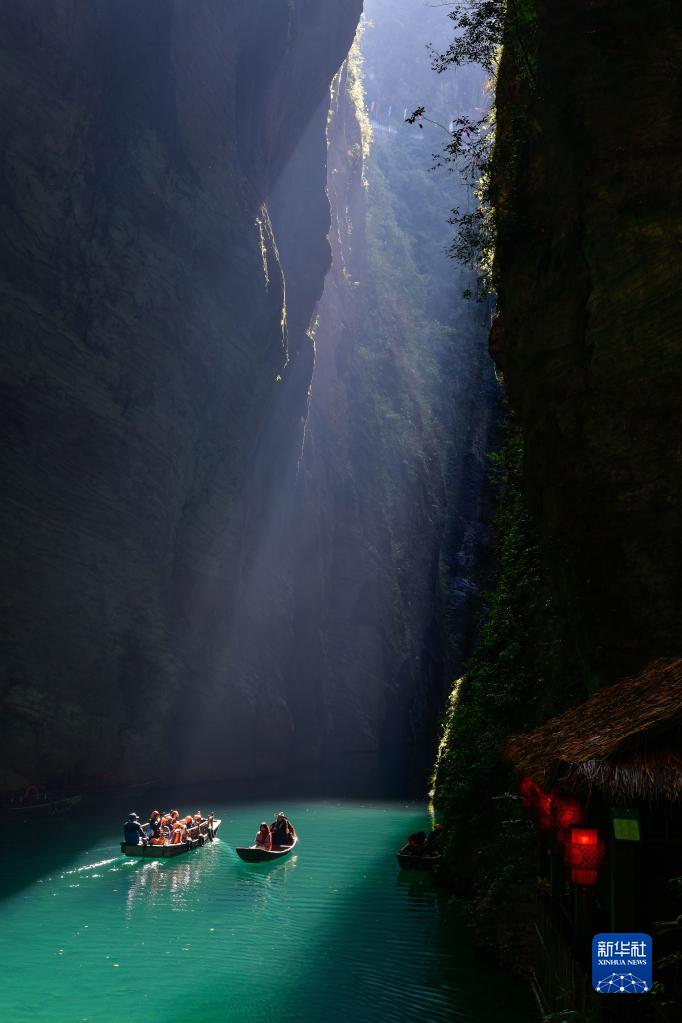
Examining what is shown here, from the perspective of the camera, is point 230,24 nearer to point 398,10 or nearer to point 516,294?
point 516,294

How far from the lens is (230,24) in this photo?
43.2 metres

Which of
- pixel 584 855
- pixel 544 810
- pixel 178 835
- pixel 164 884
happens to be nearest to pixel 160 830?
pixel 178 835

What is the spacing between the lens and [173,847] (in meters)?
23.8

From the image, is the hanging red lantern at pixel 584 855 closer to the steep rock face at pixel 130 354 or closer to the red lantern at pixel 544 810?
the red lantern at pixel 544 810

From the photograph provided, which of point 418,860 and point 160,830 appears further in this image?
point 160,830

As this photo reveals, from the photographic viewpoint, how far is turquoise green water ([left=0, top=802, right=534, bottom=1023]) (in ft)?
42.7

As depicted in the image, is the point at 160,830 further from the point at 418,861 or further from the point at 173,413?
the point at 173,413

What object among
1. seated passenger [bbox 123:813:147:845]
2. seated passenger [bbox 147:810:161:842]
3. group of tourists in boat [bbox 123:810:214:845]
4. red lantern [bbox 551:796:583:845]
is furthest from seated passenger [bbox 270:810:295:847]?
red lantern [bbox 551:796:583:845]

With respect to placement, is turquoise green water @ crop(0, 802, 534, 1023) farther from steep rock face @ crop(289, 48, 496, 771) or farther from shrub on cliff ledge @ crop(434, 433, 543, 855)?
steep rock face @ crop(289, 48, 496, 771)

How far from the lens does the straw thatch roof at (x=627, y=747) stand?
7.77 meters

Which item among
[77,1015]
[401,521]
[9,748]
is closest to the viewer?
[77,1015]

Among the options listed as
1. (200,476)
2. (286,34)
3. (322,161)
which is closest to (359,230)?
(322,161)

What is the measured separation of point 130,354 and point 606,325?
89.9 ft

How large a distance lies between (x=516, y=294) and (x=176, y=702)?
30471 millimetres
